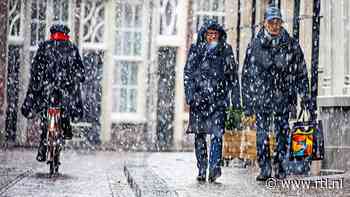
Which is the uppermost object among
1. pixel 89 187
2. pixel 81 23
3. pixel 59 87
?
pixel 81 23

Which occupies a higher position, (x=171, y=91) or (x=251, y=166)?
→ (x=171, y=91)

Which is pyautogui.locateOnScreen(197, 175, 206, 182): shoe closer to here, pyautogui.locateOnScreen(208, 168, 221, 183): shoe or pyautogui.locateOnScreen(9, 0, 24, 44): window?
pyautogui.locateOnScreen(208, 168, 221, 183): shoe

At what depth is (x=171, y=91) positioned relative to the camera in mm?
22156

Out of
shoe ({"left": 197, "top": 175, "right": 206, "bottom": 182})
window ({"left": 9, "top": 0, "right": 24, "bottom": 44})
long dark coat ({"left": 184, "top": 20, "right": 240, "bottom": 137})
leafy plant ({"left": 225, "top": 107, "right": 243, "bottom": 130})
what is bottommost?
shoe ({"left": 197, "top": 175, "right": 206, "bottom": 182})

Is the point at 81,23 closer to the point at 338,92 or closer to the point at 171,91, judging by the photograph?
the point at 171,91

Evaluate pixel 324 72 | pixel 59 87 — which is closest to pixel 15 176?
pixel 59 87

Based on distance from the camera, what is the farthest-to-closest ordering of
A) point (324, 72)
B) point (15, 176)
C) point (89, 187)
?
point (324, 72) → point (15, 176) → point (89, 187)

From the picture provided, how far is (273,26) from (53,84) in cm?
282

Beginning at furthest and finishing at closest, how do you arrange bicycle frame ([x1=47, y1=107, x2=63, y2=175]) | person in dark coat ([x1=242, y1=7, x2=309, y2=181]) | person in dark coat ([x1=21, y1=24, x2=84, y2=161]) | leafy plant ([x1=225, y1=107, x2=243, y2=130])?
leafy plant ([x1=225, y1=107, x2=243, y2=130]) < person in dark coat ([x1=21, y1=24, x2=84, y2=161]) < bicycle frame ([x1=47, y1=107, x2=63, y2=175]) < person in dark coat ([x1=242, y1=7, x2=309, y2=181])

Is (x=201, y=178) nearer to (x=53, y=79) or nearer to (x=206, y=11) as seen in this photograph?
(x=53, y=79)

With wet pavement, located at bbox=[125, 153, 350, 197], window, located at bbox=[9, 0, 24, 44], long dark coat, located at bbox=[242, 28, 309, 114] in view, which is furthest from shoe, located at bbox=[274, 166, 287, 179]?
window, located at bbox=[9, 0, 24, 44]

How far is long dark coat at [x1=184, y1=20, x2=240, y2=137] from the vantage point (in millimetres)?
8961

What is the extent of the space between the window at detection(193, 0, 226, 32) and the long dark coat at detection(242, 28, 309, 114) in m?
13.1

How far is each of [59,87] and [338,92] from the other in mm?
3702
